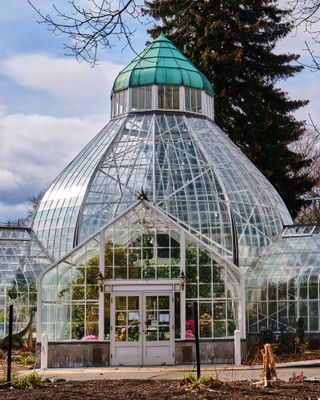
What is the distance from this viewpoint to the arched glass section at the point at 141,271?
69.2 feet

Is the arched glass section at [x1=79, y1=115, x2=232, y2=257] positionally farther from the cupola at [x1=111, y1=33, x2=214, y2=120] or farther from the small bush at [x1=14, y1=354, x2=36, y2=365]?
the small bush at [x1=14, y1=354, x2=36, y2=365]

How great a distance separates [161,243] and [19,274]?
17.0 ft

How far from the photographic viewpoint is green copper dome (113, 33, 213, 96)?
2812 cm

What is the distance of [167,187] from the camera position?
2439 cm

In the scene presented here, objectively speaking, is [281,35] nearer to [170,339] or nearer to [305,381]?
[170,339]

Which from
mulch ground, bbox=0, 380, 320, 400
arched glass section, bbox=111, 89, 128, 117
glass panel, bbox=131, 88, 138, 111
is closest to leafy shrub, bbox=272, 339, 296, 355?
mulch ground, bbox=0, 380, 320, 400

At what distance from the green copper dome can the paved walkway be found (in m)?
11.6

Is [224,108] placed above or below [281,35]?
below

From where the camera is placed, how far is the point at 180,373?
17.8m

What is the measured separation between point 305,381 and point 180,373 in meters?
4.70

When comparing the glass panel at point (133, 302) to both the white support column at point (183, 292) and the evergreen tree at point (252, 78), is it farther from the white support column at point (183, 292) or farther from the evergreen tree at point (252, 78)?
the evergreen tree at point (252, 78)

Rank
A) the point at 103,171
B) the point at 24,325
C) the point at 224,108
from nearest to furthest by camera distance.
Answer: the point at 24,325 → the point at 103,171 → the point at 224,108

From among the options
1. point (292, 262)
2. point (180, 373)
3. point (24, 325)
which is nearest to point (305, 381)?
point (180, 373)

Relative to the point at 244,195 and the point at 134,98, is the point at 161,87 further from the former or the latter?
the point at 244,195
